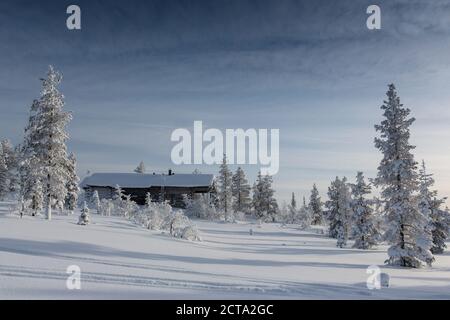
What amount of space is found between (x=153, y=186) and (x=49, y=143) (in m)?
50.0

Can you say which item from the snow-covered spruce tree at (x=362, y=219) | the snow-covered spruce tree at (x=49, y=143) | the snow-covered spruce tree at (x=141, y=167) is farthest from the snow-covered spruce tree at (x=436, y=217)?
the snow-covered spruce tree at (x=141, y=167)

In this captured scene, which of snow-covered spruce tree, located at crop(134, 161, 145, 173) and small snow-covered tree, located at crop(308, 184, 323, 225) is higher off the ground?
snow-covered spruce tree, located at crop(134, 161, 145, 173)

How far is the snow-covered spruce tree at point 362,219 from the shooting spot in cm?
3984

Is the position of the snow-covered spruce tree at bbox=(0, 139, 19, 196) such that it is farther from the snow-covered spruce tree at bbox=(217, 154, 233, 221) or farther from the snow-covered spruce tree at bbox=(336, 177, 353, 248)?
the snow-covered spruce tree at bbox=(336, 177, 353, 248)

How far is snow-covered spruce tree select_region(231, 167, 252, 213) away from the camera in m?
89.1

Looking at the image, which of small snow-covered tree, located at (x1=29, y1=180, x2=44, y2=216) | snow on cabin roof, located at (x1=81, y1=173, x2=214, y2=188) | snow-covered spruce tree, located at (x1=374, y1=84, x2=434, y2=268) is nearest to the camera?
snow-covered spruce tree, located at (x1=374, y1=84, x2=434, y2=268)

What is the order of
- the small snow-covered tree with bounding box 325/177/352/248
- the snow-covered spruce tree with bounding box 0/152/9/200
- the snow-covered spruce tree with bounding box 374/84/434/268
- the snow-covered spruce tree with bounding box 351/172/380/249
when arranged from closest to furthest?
the snow-covered spruce tree with bounding box 374/84/434/268 → the snow-covered spruce tree with bounding box 351/172/380/249 → the small snow-covered tree with bounding box 325/177/352/248 → the snow-covered spruce tree with bounding box 0/152/9/200

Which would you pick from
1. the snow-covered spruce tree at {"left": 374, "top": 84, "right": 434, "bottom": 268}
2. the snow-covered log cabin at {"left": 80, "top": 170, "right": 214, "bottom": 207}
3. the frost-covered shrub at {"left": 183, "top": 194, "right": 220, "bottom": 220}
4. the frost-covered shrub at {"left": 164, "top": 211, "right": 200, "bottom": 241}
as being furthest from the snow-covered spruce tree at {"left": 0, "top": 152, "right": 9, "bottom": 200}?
the snow-covered spruce tree at {"left": 374, "top": 84, "right": 434, "bottom": 268}

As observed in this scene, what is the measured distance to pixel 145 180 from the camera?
83.8 metres

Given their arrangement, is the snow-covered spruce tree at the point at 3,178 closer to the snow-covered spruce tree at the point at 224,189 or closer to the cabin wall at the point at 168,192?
the cabin wall at the point at 168,192

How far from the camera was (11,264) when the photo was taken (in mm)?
12422

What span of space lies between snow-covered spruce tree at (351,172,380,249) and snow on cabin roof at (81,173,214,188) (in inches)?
1689
